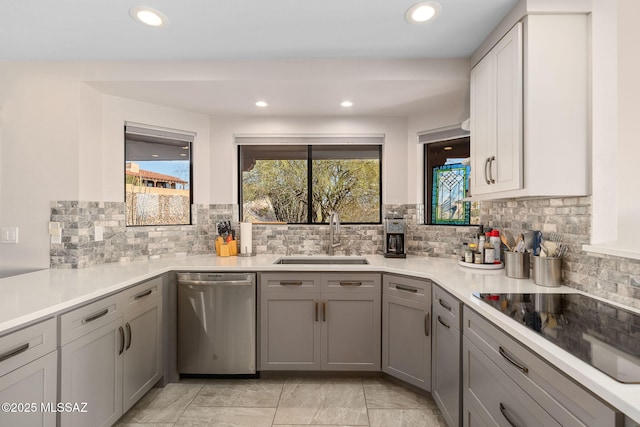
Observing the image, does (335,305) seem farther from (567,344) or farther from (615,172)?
(615,172)

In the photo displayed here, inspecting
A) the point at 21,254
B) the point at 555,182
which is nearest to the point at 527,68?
the point at 555,182

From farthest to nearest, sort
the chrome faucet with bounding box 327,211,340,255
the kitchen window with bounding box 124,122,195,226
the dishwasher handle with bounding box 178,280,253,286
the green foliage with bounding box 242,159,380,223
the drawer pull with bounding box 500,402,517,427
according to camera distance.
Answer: the green foliage with bounding box 242,159,380,223 < the chrome faucet with bounding box 327,211,340,255 < the kitchen window with bounding box 124,122,195,226 < the dishwasher handle with bounding box 178,280,253,286 < the drawer pull with bounding box 500,402,517,427

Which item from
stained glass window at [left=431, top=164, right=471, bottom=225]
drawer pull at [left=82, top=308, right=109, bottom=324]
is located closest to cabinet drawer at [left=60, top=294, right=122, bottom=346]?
drawer pull at [left=82, top=308, right=109, bottom=324]

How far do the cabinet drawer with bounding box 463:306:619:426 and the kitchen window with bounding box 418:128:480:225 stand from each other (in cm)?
152

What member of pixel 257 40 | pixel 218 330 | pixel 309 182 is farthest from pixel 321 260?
pixel 257 40

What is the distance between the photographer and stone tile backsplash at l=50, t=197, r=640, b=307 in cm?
151

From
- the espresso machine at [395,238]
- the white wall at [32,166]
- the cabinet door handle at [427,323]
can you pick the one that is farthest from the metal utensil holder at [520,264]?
the white wall at [32,166]

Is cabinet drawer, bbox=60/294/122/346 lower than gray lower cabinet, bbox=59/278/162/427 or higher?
higher

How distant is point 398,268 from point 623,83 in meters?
1.58

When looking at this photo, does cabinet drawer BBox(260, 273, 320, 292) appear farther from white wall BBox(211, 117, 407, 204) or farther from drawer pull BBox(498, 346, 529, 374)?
drawer pull BBox(498, 346, 529, 374)

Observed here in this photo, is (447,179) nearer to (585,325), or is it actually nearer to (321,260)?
(321,260)

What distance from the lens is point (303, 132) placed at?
10.2 ft

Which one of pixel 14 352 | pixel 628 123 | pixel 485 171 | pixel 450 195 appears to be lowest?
pixel 14 352

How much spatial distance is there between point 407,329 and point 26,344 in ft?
6.96
